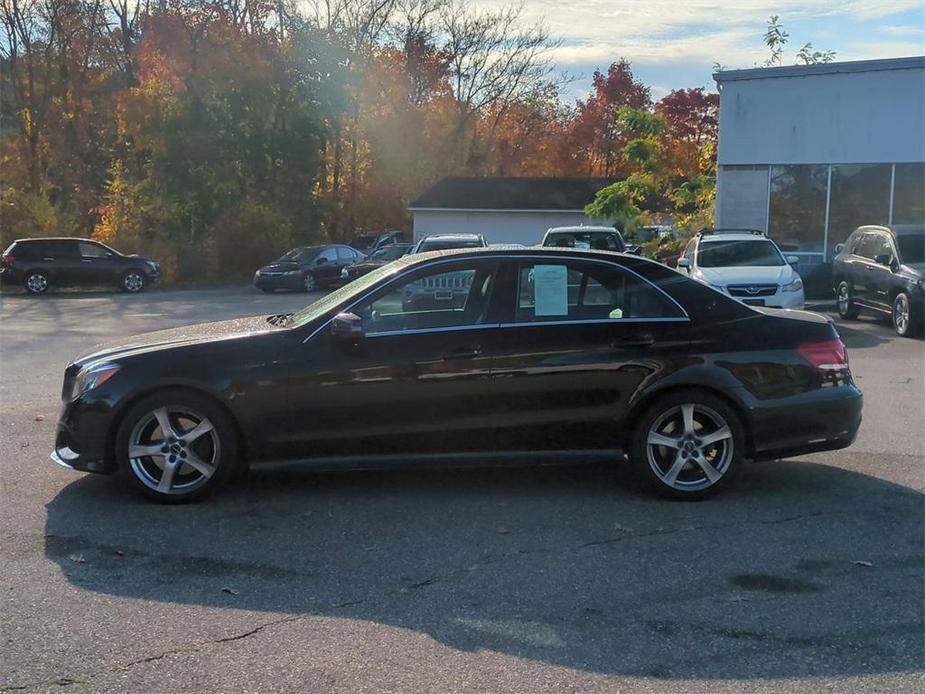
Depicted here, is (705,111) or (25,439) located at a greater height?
(705,111)

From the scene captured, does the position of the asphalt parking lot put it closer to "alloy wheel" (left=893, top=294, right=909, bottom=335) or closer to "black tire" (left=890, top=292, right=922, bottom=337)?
"black tire" (left=890, top=292, right=922, bottom=337)

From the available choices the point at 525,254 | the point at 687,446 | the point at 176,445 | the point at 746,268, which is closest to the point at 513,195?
the point at 746,268

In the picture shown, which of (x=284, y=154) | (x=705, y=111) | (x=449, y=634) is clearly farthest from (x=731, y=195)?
(x=705, y=111)

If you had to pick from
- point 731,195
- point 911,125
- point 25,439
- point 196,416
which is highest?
point 911,125

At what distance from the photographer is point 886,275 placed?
15703mm

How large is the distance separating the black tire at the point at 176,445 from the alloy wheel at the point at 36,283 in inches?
965

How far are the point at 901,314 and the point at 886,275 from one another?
0.85 meters

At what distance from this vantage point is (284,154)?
36.0 metres

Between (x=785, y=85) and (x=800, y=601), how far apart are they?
2143cm

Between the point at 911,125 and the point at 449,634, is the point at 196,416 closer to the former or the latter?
the point at 449,634

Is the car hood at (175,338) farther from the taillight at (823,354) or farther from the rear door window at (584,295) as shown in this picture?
the taillight at (823,354)

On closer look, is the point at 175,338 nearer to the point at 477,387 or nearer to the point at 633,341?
the point at 477,387

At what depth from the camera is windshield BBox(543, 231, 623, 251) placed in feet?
58.7

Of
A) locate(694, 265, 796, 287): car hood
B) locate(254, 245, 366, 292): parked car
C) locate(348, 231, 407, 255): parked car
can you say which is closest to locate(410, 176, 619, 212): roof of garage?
locate(348, 231, 407, 255): parked car
